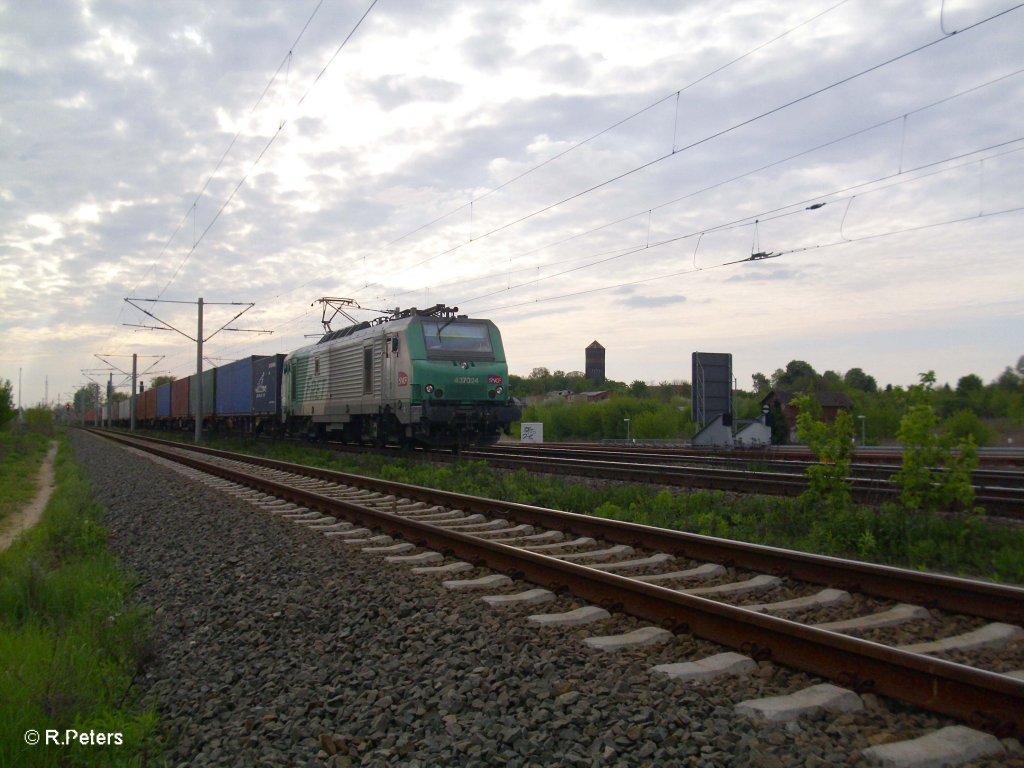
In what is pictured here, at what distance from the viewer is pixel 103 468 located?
22328 millimetres

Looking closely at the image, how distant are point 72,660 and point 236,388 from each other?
3051 cm

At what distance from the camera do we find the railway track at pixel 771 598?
12.3ft

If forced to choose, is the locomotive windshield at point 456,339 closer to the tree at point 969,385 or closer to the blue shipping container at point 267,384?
the blue shipping container at point 267,384

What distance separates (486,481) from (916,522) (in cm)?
719

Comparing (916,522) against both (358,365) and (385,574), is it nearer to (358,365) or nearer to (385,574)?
(385,574)

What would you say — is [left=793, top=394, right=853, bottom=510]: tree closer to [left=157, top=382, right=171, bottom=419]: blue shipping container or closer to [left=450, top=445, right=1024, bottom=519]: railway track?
[left=450, top=445, right=1024, bottom=519]: railway track

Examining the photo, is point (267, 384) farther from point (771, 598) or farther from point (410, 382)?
point (771, 598)

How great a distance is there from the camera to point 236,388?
33.8m

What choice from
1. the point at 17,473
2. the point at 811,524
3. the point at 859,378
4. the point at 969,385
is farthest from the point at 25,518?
the point at 859,378

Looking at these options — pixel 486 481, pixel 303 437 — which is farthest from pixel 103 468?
pixel 486 481

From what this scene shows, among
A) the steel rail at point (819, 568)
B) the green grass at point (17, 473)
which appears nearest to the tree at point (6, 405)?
the green grass at point (17, 473)

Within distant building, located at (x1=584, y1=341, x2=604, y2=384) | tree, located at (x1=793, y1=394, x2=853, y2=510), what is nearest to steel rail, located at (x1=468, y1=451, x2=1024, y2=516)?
tree, located at (x1=793, y1=394, x2=853, y2=510)

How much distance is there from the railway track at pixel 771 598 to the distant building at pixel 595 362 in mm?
80513

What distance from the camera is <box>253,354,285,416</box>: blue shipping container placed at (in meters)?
27.5
